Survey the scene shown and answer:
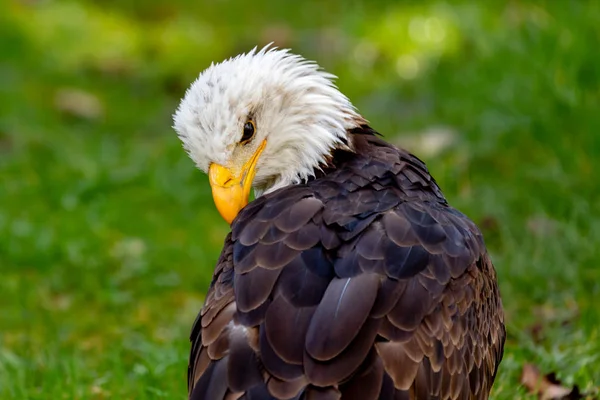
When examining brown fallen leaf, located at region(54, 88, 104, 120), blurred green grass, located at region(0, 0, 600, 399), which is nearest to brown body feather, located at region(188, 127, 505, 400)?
blurred green grass, located at region(0, 0, 600, 399)

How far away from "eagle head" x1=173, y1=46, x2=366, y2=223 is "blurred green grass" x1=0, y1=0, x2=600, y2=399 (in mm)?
1094

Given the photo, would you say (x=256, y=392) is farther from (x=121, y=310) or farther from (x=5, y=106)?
(x=5, y=106)

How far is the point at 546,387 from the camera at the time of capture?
4.55m

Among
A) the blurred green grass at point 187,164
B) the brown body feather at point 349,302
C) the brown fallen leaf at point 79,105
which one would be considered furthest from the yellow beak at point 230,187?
the brown fallen leaf at point 79,105

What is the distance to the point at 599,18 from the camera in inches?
295

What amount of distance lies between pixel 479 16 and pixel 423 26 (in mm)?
502

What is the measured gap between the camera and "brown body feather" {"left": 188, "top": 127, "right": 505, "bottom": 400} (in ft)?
11.1

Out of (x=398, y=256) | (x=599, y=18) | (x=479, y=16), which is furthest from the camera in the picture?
(x=479, y=16)

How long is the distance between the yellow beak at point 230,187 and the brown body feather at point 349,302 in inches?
4.6

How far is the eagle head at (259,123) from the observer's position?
4176mm

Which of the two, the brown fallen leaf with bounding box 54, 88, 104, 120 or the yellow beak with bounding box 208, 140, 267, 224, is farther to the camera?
the brown fallen leaf with bounding box 54, 88, 104, 120

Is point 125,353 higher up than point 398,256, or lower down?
lower down

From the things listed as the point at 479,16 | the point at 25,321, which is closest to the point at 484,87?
the point at 479,16

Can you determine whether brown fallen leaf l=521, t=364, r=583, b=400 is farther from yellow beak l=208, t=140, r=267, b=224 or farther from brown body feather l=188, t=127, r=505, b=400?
yellow beak l=208, t=140, r=267, b=224
